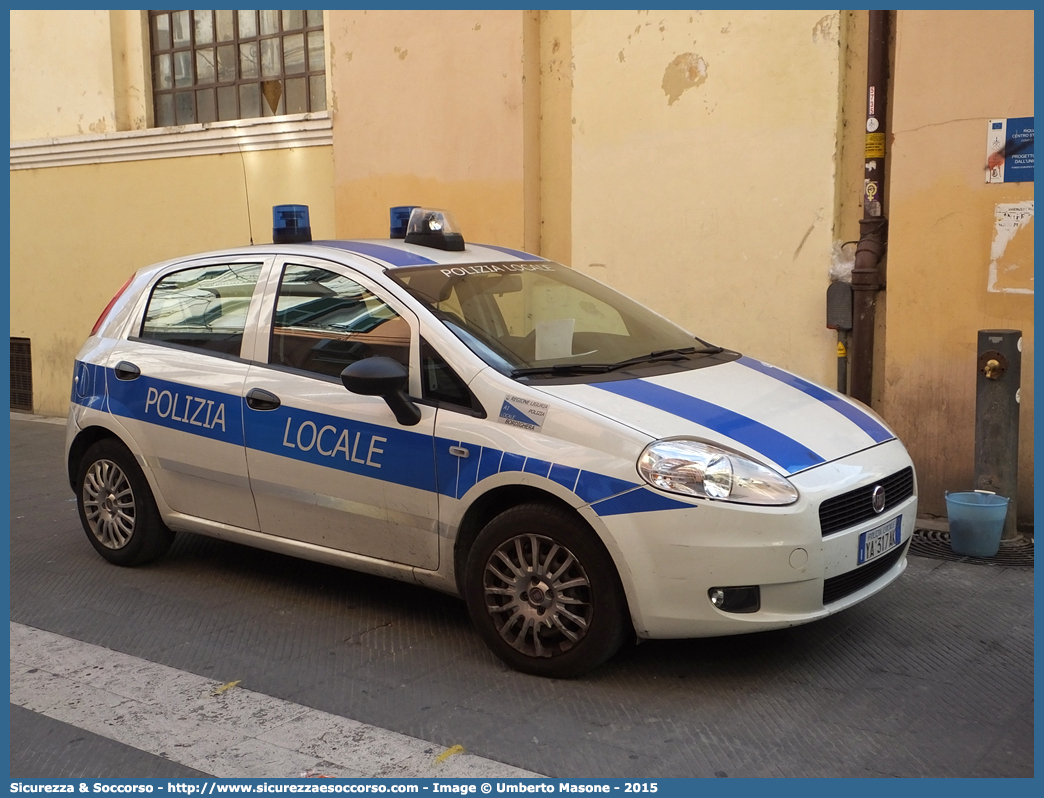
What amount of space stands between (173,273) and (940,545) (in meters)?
4.33

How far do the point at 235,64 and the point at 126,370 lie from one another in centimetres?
610

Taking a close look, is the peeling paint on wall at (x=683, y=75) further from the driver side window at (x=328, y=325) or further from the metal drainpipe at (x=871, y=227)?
the driver side window at (x=328, y=325)

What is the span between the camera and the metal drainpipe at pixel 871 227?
6711mm

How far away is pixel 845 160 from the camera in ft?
23.1

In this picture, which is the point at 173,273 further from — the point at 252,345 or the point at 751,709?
the point at 751,709

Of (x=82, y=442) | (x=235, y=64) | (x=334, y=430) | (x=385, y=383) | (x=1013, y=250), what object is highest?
(x=235, y=64)

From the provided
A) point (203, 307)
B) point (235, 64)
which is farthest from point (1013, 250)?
point (235, 64)

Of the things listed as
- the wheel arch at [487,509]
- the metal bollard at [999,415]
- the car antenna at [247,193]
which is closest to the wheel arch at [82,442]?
the wheel arch at [487,509]

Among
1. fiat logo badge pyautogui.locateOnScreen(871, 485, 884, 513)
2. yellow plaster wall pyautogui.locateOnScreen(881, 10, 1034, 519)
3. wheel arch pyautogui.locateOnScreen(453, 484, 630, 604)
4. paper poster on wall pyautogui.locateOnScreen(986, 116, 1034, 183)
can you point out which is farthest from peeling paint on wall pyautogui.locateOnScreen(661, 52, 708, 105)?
wheel arch pyautogui.locateOnScreen(453, 484, 630, 604)

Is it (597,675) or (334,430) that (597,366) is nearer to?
(334,430)

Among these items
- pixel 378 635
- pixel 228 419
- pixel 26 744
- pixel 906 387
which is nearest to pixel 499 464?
pixel 378 635

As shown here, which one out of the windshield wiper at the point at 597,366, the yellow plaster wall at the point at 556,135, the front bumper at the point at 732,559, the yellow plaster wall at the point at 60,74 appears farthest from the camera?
the yellow plaster wall at the point at 60,74

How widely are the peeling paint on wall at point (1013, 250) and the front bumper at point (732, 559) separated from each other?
2.91m

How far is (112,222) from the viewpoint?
11219mm
